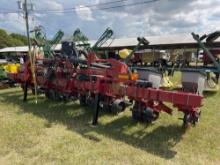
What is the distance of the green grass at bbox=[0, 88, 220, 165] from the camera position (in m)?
5.01

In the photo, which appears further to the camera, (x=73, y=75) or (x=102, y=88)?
(x=73, y=75)

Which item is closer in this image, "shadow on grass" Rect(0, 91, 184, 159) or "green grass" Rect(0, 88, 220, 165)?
"green grass" Rect(0, 88, 220, 165)

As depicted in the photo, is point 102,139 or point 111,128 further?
point 111,128

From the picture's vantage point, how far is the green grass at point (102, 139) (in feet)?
16.4

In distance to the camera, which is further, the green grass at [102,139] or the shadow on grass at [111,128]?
the shadow on grass at [111,128]

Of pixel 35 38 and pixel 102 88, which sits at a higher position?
pixel 35 38

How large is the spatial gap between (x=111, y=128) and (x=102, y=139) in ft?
2.57

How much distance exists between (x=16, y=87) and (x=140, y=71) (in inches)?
344

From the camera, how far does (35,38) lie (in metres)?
13.1

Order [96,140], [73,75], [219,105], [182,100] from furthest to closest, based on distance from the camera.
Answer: [219,105] → [73,75] → [96,140] → [182,100]

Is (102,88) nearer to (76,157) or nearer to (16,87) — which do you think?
(76,157)

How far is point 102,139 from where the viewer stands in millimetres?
5938

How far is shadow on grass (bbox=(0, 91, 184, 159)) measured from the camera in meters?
5.61

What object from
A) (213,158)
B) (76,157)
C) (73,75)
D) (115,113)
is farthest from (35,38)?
(213,158)
